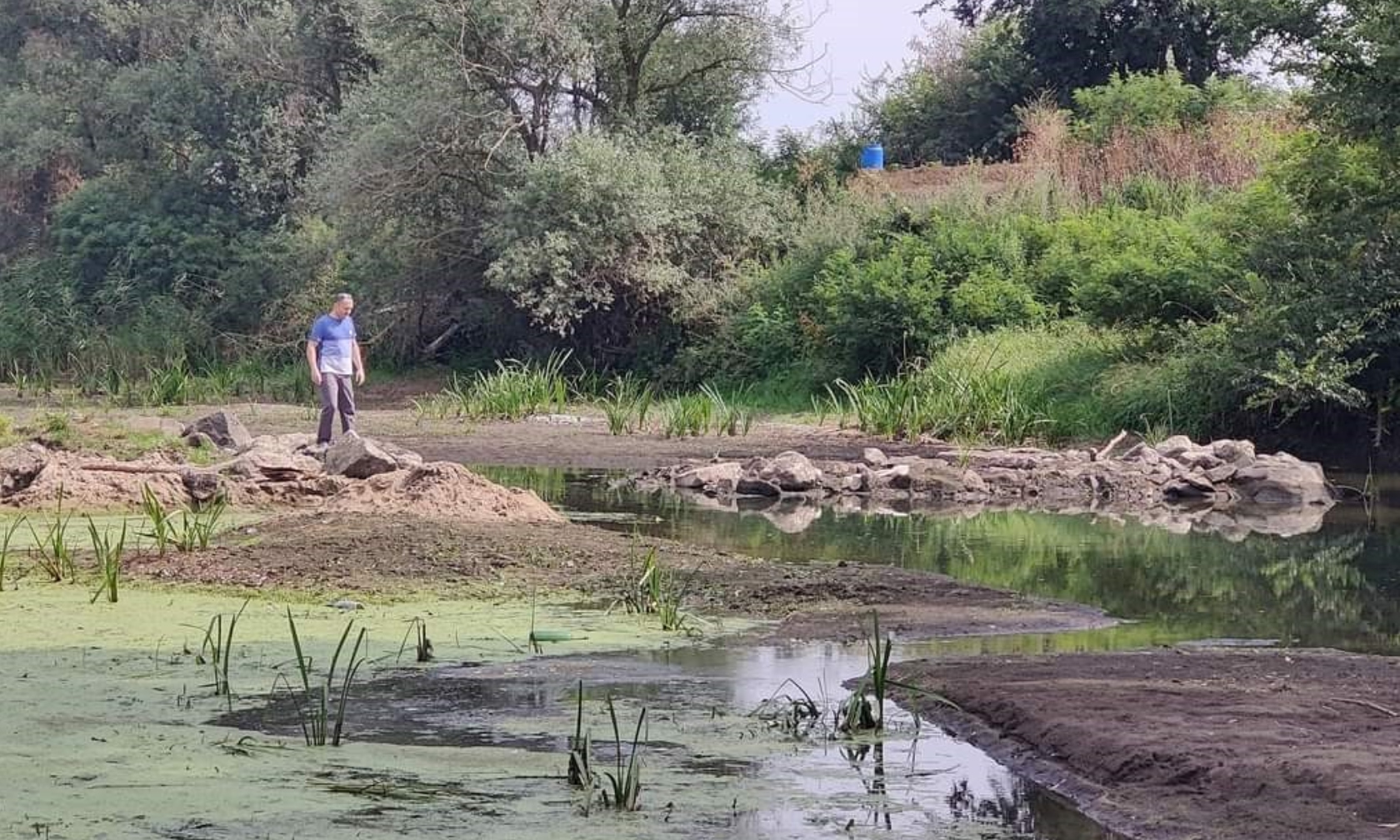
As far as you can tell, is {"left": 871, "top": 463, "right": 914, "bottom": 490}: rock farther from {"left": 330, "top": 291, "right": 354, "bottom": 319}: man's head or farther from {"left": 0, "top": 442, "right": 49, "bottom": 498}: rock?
{"left": 0, "top": 442, "right": 49, "bottom": 498}: rock

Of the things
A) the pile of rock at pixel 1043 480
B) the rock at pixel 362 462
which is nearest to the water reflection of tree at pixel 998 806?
the rock at pixel 362 462

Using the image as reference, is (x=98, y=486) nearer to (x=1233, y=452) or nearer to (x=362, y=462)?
(x=362, y=462)

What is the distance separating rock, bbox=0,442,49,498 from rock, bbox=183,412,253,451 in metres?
4.04

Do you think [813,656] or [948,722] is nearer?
[948,722]

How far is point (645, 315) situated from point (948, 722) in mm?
29126

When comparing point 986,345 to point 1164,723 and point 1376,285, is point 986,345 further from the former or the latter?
point 1164,723

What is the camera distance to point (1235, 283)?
25188 mm

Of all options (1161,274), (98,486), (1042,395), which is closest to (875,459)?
(1042,395)

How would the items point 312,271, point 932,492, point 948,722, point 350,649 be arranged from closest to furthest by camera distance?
1. point 948,722
2. point 350,649
3. point 932,492
4. point 312,271

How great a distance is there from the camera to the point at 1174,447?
75.4 ft

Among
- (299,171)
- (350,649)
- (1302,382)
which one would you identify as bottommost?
(350,649)

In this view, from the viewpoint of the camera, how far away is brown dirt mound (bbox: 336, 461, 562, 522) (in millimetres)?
15539

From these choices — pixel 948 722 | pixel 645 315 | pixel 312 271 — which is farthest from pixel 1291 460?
pixel 312 271

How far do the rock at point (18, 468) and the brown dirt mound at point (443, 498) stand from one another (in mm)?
2901
